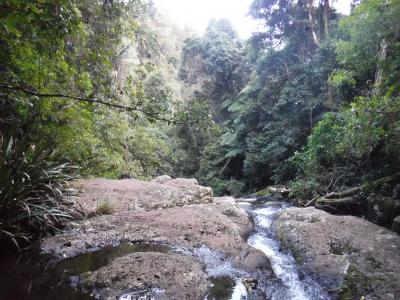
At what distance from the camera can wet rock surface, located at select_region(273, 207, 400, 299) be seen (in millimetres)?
3664

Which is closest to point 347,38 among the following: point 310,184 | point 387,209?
point 310,184

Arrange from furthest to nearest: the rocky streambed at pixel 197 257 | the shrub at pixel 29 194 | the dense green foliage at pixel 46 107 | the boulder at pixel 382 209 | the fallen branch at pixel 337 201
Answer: the fallen branch at pixel 337 201 → the boulder at pixel 382 209 → the shrub at pixel 29 194 → the rocky streambed at pixel 197 257 → the dense green foliage at pixel 46 107

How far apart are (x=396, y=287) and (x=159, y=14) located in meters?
36.9

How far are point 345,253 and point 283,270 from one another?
3.16 feet

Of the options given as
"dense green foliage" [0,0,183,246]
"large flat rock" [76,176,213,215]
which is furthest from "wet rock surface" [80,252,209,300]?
"large flat rock" [76,176,213,215]

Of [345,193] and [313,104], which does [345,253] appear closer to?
→ [345,193]

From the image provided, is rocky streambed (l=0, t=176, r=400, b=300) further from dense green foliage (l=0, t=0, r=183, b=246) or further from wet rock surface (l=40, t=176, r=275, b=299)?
dense green foliage (l=0, t=0, r=183, b=246)

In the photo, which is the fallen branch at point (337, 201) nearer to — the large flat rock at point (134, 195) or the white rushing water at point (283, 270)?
the white rushing water at point (283, 270)

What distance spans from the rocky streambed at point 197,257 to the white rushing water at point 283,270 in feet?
0.05

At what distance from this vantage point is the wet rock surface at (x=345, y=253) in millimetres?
3664

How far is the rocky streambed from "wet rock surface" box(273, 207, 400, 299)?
0.04 feet

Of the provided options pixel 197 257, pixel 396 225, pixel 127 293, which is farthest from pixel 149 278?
pixel 396 225

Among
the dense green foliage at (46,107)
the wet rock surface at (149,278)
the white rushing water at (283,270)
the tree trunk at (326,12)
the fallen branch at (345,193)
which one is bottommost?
the white rushing water at (283,270)

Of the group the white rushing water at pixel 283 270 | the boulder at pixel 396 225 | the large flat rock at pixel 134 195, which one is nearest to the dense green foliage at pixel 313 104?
the boulder at pixel 396 225
